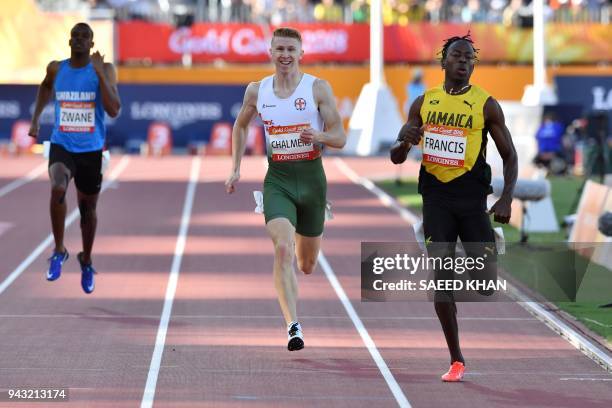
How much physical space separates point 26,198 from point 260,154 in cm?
1265

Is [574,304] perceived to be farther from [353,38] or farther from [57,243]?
[353,38]

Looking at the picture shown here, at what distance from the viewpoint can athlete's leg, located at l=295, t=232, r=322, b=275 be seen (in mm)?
11109

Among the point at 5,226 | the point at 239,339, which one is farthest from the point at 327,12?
the point at 239,339

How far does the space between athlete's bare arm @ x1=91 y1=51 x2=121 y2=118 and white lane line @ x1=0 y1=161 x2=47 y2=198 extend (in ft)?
47.3

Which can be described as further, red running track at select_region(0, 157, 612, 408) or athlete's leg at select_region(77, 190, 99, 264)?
athlete's leg at select_region(77, 190, 99, 264)

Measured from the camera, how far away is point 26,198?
26.8 meters

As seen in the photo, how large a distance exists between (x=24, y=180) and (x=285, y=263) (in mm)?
21026

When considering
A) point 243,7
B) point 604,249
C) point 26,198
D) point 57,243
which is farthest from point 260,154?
point 57,243

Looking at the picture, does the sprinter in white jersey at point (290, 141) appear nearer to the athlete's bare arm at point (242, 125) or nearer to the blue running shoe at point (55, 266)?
the athlete's bare arm at point (242, 125)

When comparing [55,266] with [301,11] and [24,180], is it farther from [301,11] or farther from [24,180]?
[301,11]

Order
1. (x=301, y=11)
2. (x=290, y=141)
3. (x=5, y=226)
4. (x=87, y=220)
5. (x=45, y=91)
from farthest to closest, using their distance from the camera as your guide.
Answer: (x=301, y=11) < (x=5, y=226) < (x=87, y=220) < (x=45, y=91) < (x=290, y=141)

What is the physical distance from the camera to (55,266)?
13.6m

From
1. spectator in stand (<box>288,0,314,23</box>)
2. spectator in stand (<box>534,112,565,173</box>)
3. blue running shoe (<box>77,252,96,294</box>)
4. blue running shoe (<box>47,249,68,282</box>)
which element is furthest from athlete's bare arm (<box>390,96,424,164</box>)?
spectator in stand (<box>288,0,314,23</box>)

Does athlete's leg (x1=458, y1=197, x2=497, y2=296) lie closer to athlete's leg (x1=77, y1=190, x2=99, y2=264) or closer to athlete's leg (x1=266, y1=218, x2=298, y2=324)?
athlete's leg (x1=266, y1=218, x2=298, y2=324)
